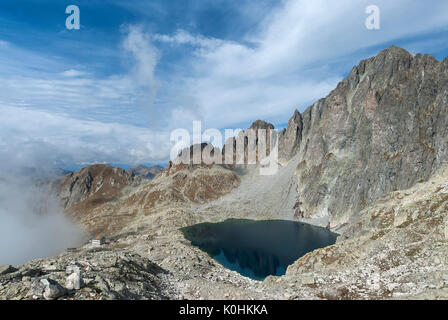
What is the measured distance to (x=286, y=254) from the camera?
76.5m

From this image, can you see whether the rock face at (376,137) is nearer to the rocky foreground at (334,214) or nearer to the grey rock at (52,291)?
the rocky foreground at (334,214)

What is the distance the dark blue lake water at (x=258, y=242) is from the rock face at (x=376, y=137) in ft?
69.0

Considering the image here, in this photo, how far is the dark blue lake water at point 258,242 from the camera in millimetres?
69500

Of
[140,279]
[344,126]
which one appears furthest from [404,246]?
[344,126]

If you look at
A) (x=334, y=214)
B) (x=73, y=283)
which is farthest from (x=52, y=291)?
(x=334, y=214)

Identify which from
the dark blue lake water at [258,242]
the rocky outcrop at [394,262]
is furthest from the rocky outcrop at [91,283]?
the dark blue lake water at [258,242]

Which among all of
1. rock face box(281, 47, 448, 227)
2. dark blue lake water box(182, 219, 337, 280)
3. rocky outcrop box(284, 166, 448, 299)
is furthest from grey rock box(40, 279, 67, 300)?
rock face box(281, 47, 448, 227)

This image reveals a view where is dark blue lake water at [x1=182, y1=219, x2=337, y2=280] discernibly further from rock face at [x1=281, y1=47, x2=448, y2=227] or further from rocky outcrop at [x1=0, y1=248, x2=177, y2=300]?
rocky outcrop at [x1=0, y1=248, x2=177, y2=300]

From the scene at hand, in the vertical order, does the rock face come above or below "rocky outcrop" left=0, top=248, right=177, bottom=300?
above

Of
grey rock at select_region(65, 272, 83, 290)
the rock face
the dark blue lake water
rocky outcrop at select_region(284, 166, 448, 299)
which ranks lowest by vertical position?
the dark blue lake water

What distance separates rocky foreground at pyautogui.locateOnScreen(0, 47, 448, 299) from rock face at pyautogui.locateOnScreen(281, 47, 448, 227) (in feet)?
1.80

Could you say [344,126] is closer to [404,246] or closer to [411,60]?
[411,60]

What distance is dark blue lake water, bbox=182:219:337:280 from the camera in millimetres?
69500
